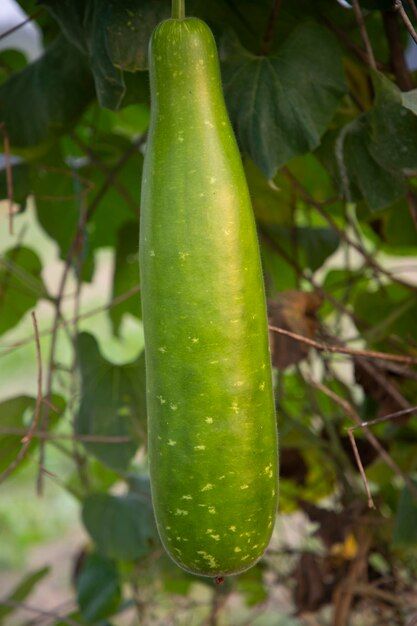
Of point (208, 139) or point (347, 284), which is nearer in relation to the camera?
point (208, 139)

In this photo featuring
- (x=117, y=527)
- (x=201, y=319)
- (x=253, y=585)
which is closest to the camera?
(x=201, y=319)

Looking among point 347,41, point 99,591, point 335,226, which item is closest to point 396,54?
point 347,41

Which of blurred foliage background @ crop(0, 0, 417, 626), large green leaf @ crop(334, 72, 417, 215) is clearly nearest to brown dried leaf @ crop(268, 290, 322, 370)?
blurred foliage background @ crop(0, 0, 417, 626)

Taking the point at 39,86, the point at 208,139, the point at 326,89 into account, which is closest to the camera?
the point at 208,139

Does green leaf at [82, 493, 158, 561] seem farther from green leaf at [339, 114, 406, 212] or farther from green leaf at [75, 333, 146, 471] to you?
green leaf at [339, 114, 406, 212]

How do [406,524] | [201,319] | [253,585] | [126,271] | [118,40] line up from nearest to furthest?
[201,319]
[118,40]
[406,524]
[126,271]
[253,585]

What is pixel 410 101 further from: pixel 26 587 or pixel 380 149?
pixel 26 587

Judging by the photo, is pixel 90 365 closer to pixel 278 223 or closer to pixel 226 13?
pixel 278 223

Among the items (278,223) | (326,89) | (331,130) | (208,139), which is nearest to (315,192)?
(278,223)

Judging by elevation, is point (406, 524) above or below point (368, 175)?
below
